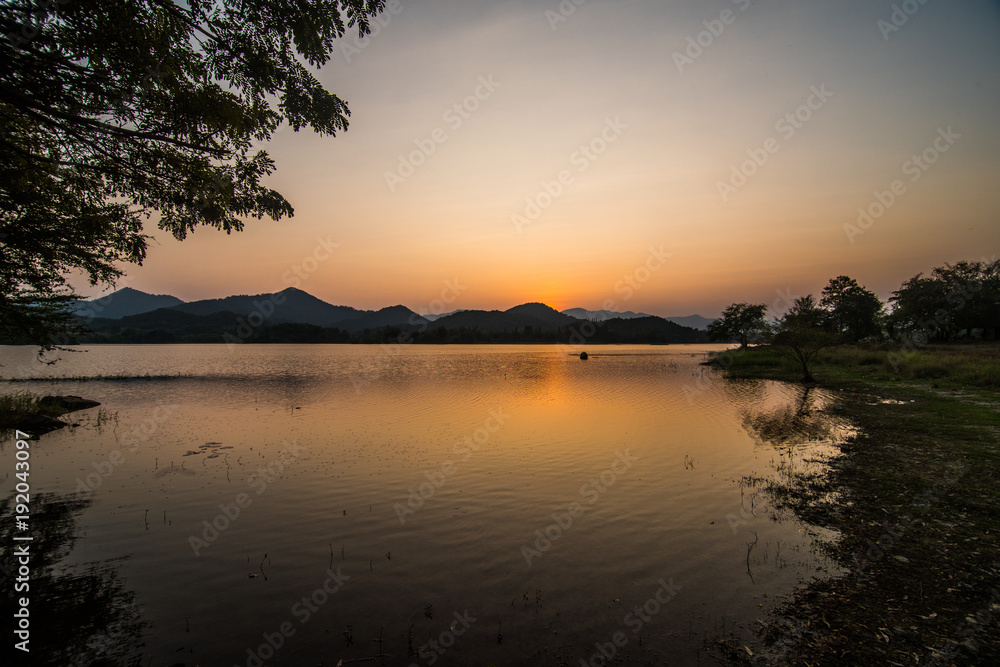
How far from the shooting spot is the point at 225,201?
1039 centimetres

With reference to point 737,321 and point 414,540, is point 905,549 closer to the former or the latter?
point 414,540

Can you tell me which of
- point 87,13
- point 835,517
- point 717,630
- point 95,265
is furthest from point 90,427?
point 835,517

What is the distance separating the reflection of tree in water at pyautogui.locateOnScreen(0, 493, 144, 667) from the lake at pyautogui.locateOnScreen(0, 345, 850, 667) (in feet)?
0.17

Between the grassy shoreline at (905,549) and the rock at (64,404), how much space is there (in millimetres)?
40870

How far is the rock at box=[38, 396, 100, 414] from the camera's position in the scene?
28906 mm

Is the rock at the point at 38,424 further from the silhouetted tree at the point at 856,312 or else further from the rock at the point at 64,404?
the silhouetted tree at the point at 856,312

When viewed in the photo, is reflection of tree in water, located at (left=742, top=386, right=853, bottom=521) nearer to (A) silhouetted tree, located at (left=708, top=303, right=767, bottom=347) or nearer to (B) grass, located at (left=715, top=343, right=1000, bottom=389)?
(B) grass, located at (left=715, top=343, right=1000, bottom=389)

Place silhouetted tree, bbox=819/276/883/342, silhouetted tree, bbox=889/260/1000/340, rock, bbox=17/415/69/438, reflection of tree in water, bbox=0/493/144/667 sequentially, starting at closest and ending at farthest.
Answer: reflection of tree in water, bbox=0/493/144/667
rock, bbox=17/415/69/438
silhouetted tree, bbox=889/260/1000/340
silhouetted tree, bbox=819/276/883/342

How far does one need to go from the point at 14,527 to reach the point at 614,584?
15.6 meters

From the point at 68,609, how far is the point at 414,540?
661 centimetres

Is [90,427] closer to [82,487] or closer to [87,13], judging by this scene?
[82,487]

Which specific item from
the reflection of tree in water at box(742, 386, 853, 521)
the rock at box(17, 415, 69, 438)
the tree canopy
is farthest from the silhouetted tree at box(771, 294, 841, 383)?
the rock at box(17, 415, 69, 438)

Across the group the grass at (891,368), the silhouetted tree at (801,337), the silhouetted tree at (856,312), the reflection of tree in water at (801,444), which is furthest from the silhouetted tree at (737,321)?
the reflection of tree in water at (801,444)

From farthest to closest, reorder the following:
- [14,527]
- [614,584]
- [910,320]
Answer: [910,320] < [14,527] < [614,584]
